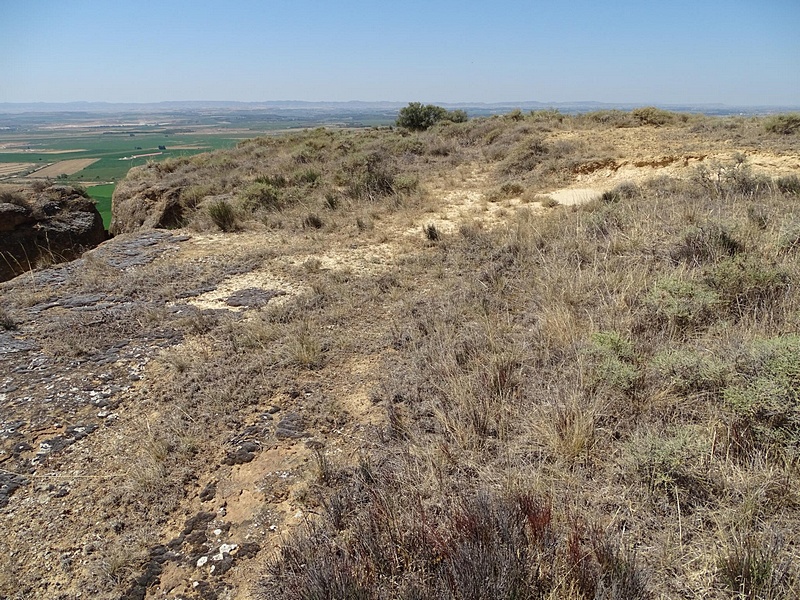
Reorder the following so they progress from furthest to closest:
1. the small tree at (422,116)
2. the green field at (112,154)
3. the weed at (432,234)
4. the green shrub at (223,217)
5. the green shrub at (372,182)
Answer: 1. the green field at (112,154)
2. the small tree at (422,116)
3. the green shrub at (372,182)
4. the green shrub at (223,217)
5. the weed at (432,234)

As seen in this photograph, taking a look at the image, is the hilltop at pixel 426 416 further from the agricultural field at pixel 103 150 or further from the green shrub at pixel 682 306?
the agricultural field at pixel 103 150

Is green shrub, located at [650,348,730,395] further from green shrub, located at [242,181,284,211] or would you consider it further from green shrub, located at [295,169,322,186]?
green shrub, located at [295,169,322,186]

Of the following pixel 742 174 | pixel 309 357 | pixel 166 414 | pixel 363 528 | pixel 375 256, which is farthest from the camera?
pixel 742 174

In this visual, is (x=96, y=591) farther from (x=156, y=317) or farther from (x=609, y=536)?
(x=156, y=317)

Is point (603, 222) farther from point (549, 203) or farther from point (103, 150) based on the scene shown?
point (103, 150)

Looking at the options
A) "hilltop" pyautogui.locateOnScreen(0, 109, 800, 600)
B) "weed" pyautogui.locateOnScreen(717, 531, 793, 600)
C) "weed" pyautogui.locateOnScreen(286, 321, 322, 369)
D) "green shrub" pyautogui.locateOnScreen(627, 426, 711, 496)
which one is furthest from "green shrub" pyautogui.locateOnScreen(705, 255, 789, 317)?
"weed" pyautogui.locateOnScreen(286, 321, 322, 369)

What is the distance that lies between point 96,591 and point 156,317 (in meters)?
3.09

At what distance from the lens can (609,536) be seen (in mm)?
1766

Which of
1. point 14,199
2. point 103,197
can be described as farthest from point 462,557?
point 103,197

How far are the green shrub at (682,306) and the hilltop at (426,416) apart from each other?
2 centimetres

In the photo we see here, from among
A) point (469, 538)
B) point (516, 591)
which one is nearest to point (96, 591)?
point (469, 538)

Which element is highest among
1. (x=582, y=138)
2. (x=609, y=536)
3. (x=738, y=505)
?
(x=582, y=138)

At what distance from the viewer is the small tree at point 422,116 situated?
2402 centimetres

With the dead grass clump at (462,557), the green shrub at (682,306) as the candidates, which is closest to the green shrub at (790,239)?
the green shrub at (682,306)
